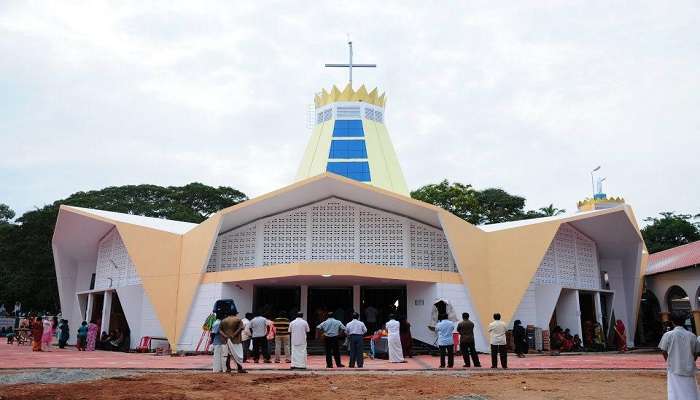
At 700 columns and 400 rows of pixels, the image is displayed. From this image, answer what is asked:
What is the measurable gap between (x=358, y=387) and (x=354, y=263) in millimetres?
7940

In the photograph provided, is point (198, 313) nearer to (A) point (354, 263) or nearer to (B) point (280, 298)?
(B) point (280, 298)

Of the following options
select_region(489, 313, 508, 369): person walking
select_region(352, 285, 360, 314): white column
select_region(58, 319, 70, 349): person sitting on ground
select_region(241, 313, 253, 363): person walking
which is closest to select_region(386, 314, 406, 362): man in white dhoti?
select_region(489, 313, 508, 369): person walking

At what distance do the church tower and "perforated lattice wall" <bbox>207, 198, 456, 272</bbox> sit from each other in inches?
256

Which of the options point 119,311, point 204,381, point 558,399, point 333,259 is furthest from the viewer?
point 119,311

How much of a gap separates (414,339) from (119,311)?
10.8m

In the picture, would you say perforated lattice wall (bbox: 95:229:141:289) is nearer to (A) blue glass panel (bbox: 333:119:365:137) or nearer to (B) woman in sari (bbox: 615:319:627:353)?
(A) blue glass panel (bbox: 333:119:365:137)

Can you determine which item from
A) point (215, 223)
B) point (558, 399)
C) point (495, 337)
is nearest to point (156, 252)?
point (215, 223)

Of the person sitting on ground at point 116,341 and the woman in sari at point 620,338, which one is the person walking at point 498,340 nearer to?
the woman in sari at point 620,338

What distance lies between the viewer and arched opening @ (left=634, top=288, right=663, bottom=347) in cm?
2298

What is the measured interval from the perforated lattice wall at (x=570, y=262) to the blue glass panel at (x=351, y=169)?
893cm

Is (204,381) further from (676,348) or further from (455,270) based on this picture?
(455,270)

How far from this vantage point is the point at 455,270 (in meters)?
18.7

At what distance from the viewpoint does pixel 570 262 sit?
19.7m

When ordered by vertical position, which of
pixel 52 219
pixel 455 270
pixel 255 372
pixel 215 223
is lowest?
pixel 255 372
